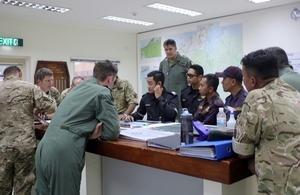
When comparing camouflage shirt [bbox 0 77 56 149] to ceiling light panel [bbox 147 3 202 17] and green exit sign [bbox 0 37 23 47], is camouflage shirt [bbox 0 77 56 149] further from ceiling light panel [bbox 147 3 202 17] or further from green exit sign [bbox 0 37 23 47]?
green exit sign [bbox 0 37 23 47]

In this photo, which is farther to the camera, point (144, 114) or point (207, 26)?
point (207, 26)

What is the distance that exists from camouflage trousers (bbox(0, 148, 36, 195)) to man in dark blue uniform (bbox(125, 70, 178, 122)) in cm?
104

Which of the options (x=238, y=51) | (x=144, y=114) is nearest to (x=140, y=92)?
(x=238, y=51)

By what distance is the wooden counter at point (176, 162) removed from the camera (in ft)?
3.94

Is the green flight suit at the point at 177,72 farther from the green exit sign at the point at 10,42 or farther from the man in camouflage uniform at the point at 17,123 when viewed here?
the green exit sign at the point at 10,42

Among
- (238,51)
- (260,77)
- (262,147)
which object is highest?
(238,51)

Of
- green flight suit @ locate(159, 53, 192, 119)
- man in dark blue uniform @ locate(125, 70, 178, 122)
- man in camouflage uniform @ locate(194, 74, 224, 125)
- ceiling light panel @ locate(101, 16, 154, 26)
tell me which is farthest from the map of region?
man in camouflage uniform @ locate(194, 74, 224, 125)

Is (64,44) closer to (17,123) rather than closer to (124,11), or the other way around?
(124,11)

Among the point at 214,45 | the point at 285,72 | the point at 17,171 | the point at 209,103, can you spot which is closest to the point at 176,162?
the point at 285,72

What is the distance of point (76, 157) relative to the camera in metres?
1.81

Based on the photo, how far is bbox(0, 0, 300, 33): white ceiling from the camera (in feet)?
16.4

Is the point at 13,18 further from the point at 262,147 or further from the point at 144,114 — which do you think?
the point at 262,147

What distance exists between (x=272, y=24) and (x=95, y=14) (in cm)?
324

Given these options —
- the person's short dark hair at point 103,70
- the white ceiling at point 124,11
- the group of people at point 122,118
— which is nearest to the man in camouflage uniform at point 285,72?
the group of people at point 122,118
